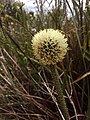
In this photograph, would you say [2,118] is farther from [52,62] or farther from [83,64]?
[52,62]

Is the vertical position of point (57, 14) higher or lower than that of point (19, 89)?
higher

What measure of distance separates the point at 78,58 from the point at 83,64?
43mm

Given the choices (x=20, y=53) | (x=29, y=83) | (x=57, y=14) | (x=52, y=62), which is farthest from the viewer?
(x=57, y=14)

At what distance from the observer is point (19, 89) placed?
132cm

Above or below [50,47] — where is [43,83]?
below

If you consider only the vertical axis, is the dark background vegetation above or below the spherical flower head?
below

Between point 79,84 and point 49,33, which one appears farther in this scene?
point 79,84

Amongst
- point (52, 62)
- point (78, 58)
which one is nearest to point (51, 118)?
point (78, 58)

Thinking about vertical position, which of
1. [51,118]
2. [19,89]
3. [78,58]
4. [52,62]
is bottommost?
[51,118]

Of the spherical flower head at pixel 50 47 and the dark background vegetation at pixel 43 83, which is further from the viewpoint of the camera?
the dark background vegetation at pixel 43 83

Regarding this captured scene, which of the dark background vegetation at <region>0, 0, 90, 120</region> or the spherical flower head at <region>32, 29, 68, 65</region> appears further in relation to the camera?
the dark background vegetation at <region>0, 0, 90, 120</region>

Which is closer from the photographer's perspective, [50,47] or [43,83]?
[50,47]

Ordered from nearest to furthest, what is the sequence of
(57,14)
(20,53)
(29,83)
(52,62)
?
(52,62), (20,53), (29,83), (57,14)

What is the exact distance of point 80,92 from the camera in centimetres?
130
